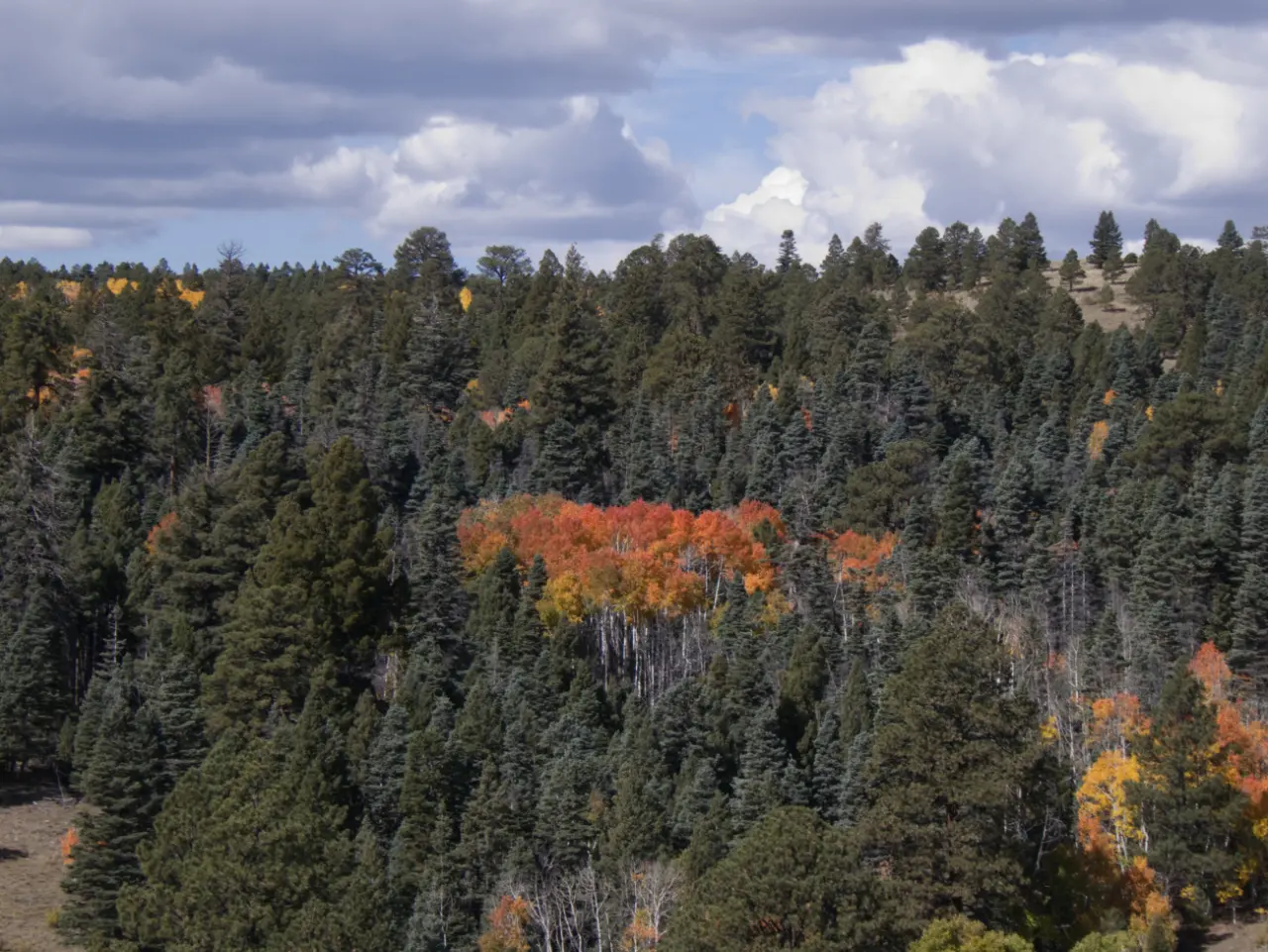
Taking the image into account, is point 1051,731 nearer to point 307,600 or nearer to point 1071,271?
point 307,600

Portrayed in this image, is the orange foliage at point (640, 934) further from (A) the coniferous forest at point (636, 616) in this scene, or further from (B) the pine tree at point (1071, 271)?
(B) the pine tree at point (1071, 271)

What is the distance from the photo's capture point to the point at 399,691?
66.9 meters

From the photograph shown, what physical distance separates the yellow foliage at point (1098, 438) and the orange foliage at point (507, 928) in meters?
52.5

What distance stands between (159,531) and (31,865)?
18722 millimetres

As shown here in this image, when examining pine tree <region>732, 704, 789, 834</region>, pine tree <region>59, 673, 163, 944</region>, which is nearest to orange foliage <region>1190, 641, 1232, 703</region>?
pine tree <region>732, 704, 789, 834</region>

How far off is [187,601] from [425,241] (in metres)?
66.0

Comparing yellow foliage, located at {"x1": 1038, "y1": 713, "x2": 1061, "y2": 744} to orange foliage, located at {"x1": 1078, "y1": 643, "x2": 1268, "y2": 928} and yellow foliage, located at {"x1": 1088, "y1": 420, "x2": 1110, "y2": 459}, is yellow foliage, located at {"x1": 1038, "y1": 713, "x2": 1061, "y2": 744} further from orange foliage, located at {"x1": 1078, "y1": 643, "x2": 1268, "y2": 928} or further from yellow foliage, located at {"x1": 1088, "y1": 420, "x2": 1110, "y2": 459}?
yellow foliage, located at {"x1": 1088, "y1": 420, "x2": 1110, "y2": 459}

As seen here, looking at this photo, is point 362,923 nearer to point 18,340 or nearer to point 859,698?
point 859,698

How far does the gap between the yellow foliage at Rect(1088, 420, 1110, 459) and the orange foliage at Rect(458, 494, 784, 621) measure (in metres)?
20.9

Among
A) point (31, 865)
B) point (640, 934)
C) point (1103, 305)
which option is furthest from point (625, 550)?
point (1103, 305)

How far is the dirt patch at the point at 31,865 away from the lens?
2197 inches

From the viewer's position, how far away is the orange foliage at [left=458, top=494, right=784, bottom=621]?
253 ft

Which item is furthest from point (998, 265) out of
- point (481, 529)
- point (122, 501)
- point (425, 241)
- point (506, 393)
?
point (122, 501)

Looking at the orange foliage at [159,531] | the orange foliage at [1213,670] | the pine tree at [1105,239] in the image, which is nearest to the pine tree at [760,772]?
the orange foliage at [1213,670]
